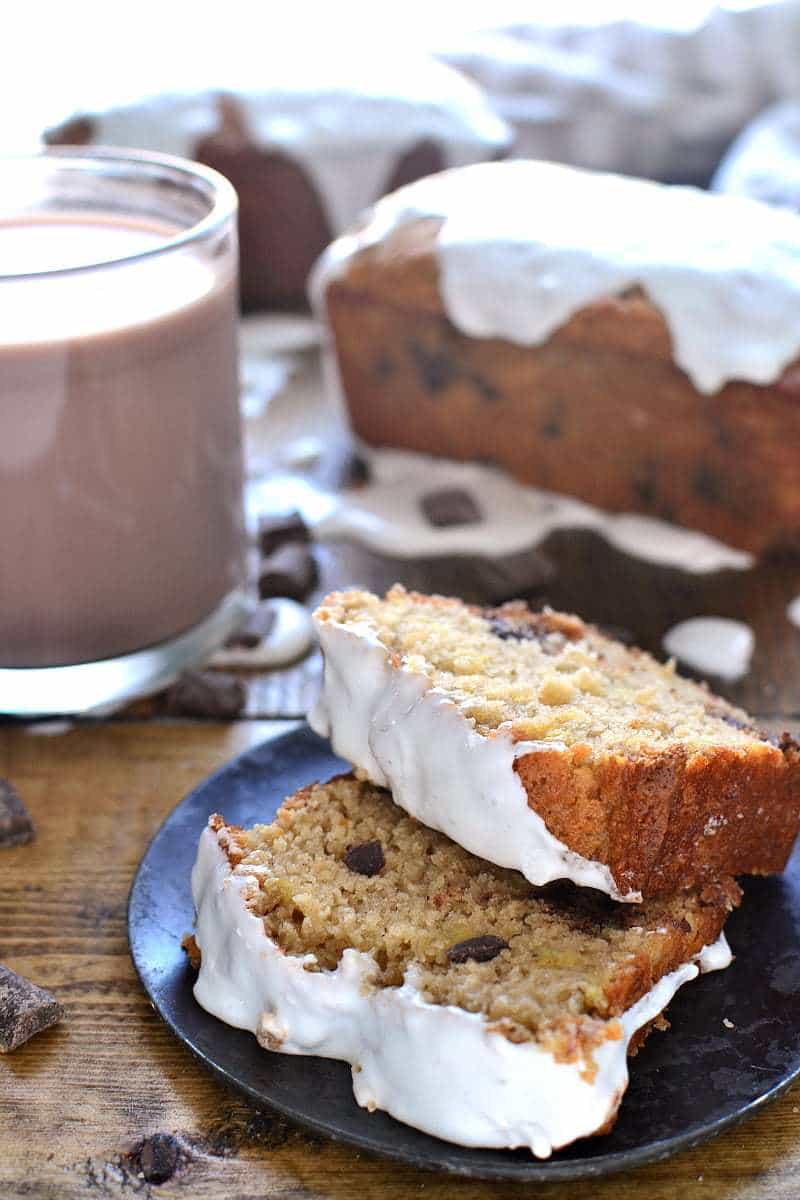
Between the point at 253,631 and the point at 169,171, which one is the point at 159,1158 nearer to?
the point at 253,631

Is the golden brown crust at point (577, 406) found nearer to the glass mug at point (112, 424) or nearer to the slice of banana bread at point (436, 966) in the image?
the glass mug at point (112, 424)

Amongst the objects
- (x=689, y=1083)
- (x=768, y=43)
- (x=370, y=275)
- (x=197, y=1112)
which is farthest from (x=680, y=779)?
(x=768, y=43)

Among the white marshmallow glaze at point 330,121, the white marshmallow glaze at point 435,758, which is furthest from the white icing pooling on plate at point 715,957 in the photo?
the white marshmallow glaze at point 330,121

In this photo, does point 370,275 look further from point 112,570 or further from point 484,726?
point 484,726

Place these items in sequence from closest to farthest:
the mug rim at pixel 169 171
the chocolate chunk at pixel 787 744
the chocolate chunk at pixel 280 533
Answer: the chocolate chunk at pixel 787 744 < the mug rim at pixel 169 171 < the chocolate chunk at pixel 280 533

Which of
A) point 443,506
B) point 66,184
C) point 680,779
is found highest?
point 66,184

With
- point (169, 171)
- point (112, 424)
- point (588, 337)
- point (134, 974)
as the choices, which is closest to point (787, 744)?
point (134, 974)

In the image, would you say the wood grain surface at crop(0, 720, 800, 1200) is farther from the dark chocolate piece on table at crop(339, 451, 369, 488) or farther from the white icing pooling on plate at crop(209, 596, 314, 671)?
the dark chocolate piece on table at crop(339, 451, 369, 488)
